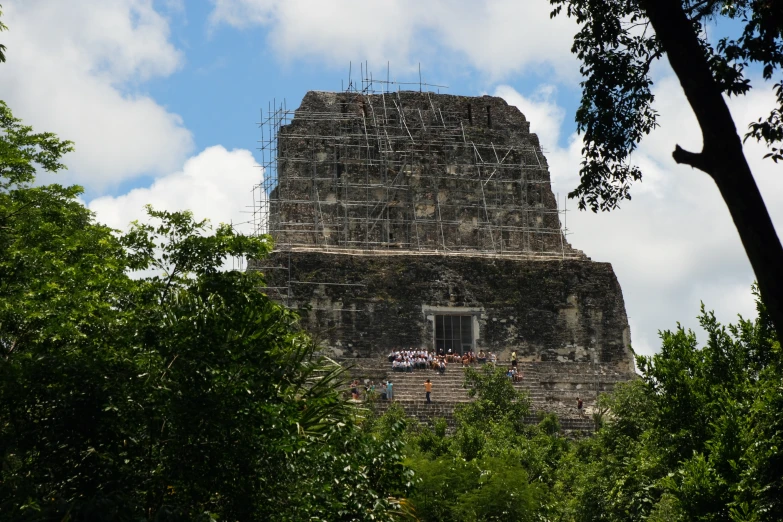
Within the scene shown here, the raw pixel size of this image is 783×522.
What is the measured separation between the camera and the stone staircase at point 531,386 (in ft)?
74.7

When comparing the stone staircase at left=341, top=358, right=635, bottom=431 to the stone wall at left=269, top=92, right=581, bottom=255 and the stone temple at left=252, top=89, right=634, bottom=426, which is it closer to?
the stone temple at left=252, top=89, right=634, bottom=426

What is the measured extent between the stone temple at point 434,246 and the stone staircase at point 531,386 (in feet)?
0.17

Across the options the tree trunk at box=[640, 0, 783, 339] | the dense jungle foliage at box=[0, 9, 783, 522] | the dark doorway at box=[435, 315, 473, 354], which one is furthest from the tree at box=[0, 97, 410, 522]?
the dark doorway at box=[435, 315, 473, 354]

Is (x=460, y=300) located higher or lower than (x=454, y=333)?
higher

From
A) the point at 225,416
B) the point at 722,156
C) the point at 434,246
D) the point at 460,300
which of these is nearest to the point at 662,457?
the point at 225,416

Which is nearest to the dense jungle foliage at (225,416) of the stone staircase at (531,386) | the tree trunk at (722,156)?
the tree trunk at (722,156)

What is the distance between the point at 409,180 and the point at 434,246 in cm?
185

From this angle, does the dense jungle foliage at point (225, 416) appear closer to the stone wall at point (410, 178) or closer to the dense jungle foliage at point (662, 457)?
the dense jungle foliage at point (662, 457)

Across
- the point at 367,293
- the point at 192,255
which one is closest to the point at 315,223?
the point at 367,293

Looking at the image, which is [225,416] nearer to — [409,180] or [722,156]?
[722,156]

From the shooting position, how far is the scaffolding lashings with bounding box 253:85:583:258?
2906 centimetres

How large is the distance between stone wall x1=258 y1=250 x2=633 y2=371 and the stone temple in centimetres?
3

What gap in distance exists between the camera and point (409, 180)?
29.8m

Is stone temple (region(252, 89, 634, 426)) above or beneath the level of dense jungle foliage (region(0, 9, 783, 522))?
above
